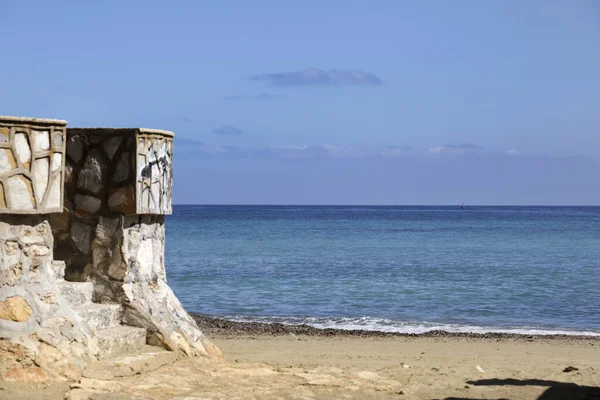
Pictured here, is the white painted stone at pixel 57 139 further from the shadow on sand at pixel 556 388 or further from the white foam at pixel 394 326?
the white foam at pixel 394 326

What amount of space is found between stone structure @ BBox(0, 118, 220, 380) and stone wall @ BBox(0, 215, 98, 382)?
1 cm

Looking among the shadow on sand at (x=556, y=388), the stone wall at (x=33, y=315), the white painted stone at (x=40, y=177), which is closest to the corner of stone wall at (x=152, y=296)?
the stone wall at (x=33, y=315)

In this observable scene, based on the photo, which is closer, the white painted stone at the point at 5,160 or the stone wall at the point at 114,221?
the white painted stone at the point at 5,160

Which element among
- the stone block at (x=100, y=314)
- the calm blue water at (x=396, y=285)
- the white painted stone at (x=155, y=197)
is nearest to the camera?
the stone block at (x=100, y=314)

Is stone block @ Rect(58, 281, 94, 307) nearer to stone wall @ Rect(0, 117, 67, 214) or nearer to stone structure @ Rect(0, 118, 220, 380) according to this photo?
stone structure @ Rect(0, 118, 220, 380)

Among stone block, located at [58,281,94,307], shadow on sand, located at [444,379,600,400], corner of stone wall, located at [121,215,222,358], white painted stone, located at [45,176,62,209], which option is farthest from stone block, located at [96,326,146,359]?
shadow on sand, located at [444,379,600,400]

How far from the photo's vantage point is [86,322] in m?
8.47

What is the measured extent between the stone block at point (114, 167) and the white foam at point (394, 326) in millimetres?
7724

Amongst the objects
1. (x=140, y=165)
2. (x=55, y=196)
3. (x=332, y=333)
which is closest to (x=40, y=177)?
(x=55, y=196)

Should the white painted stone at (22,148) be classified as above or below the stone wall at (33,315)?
above

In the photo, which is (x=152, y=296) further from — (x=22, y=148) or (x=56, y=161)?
(x=22, y=148)

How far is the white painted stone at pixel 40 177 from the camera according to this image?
25.2ft

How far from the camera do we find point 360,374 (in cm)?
892

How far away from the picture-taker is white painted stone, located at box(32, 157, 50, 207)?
25.2ft
